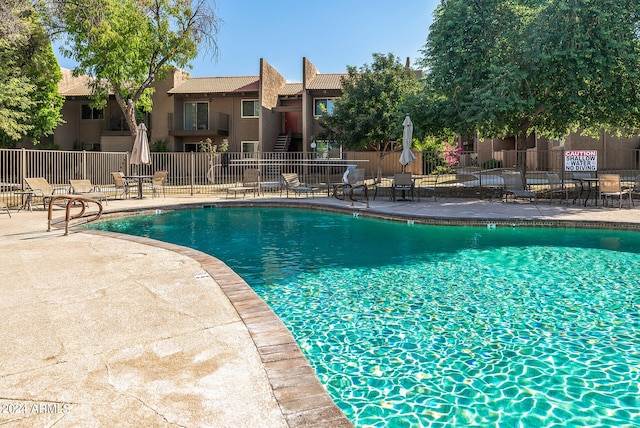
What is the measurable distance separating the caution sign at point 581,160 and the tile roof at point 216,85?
17.8 m

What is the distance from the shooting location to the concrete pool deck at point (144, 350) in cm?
222

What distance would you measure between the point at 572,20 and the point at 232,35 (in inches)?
621

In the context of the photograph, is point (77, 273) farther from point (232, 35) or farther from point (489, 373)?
point (232, 35)

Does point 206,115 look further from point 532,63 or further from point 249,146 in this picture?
point 532,63

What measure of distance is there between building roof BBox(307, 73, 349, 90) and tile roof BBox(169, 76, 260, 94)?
139 inches

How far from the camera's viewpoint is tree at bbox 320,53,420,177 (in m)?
20.6

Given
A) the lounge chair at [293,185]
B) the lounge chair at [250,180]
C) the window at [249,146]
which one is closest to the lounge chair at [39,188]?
the lounge chair at [250,180]

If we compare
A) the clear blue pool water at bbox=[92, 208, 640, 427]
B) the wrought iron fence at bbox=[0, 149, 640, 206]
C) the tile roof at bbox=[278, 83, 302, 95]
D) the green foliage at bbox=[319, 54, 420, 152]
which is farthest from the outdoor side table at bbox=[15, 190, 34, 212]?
the tile roof at bbox=[278, 83, 302, 95]

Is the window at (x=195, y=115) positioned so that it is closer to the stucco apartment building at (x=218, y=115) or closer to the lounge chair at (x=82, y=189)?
the stucco apartment building at (x=218, y=115)

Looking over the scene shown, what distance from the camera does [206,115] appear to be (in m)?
27.8

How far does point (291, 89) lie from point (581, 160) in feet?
58.1

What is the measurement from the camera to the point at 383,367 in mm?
3436

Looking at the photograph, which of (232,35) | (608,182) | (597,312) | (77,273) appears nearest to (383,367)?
(597,312)

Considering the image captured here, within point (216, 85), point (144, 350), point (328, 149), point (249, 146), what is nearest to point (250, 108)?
point (249, 146)
